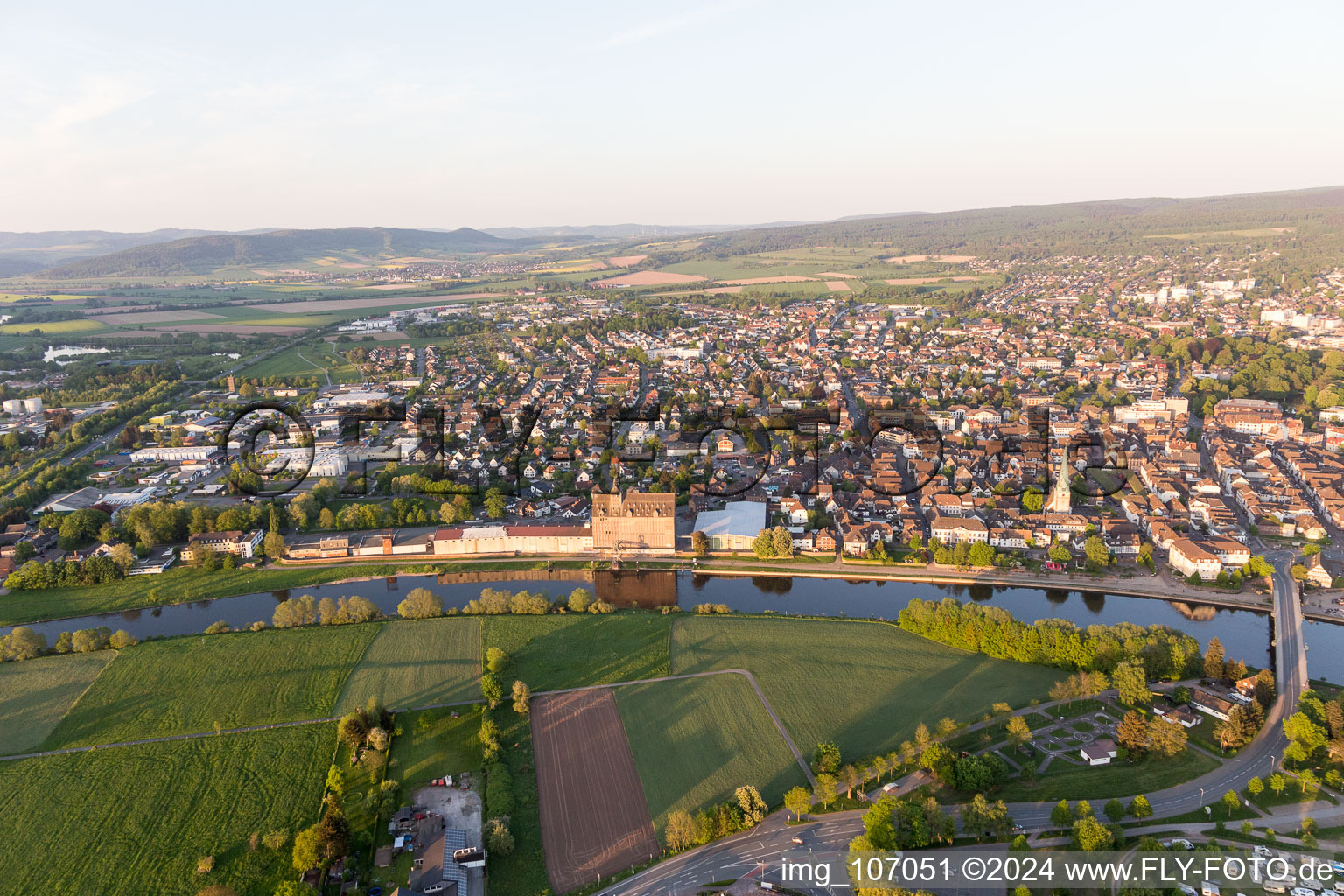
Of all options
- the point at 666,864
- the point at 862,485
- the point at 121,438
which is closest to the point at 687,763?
the point at 666,864

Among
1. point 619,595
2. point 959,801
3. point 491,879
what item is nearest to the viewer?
point 491,879

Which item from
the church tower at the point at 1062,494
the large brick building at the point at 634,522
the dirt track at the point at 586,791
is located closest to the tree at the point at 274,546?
the large brick building at the point at 634,522

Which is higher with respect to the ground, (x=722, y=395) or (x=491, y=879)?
(x=722, y=395)

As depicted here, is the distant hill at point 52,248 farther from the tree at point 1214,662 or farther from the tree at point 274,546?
the tree at point 1214,662

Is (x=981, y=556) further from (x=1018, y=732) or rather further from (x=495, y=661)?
(x=495, y=661)

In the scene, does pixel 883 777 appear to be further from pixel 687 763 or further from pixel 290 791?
pixel 290 791

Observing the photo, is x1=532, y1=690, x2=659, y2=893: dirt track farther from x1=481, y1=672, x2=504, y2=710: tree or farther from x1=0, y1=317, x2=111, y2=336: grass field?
x1=0, y1=317, x2=111, y2=336: grass field
